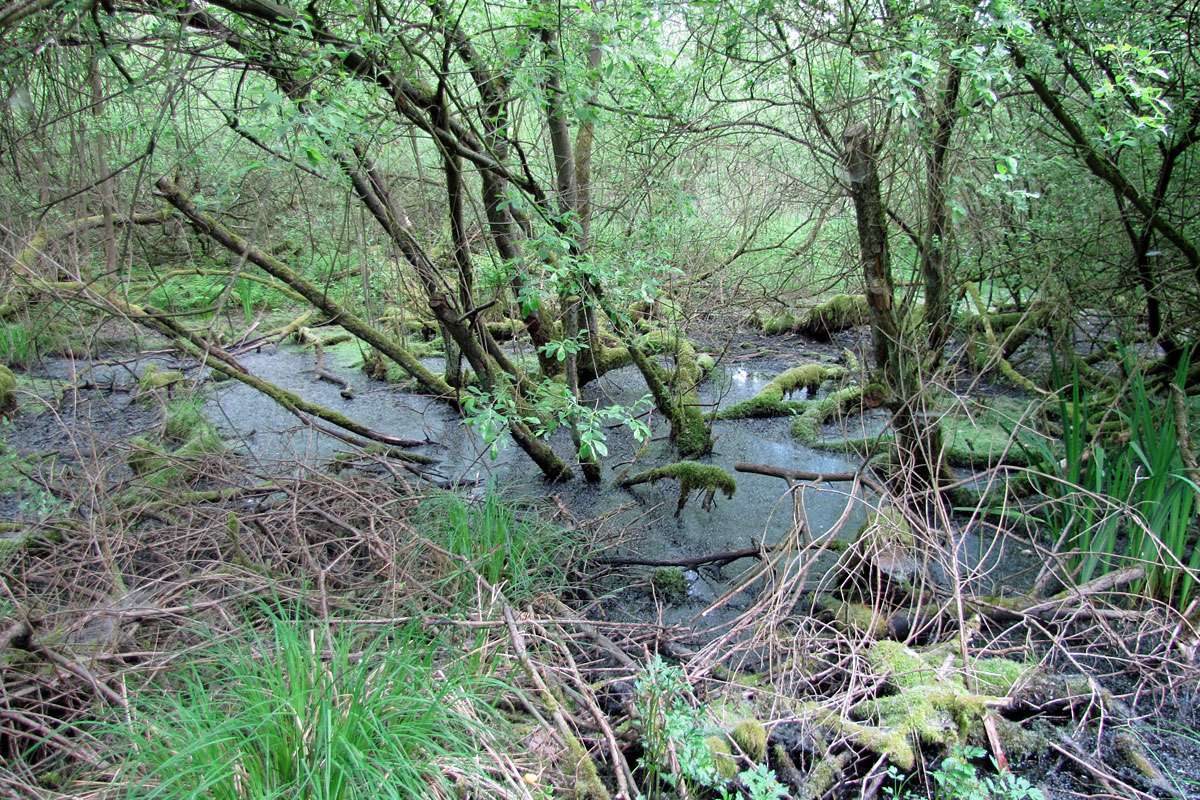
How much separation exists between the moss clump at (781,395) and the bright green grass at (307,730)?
14.6 ft

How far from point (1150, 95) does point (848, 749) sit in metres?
2.66

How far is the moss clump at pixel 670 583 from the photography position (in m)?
4.07

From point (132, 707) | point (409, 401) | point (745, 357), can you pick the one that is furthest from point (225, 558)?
point (745, 357)

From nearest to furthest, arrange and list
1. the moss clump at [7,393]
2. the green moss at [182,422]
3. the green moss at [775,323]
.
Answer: the green moss at [182,422], the moss clump at [7,393], the green moss at [775,323]

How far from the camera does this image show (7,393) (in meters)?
6.21

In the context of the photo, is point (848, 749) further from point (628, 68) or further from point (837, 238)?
point (837, 238)

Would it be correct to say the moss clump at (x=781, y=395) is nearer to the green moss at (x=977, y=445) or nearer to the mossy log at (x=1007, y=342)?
the mossy log at (x=1007, y=342)

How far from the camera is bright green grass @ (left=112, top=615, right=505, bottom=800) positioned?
6.00ft

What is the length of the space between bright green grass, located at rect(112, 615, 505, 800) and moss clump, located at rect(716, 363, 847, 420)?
4.45 m

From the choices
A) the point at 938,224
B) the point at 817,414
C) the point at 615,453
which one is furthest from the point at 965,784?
the point at 817,414

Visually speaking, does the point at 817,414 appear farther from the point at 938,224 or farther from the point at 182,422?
the point at 182,422

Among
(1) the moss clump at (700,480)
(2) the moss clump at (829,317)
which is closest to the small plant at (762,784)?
(1) the moss clump at (700,480)

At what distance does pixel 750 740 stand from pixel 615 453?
11.5 ft

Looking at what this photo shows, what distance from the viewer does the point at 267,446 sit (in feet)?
19.2
